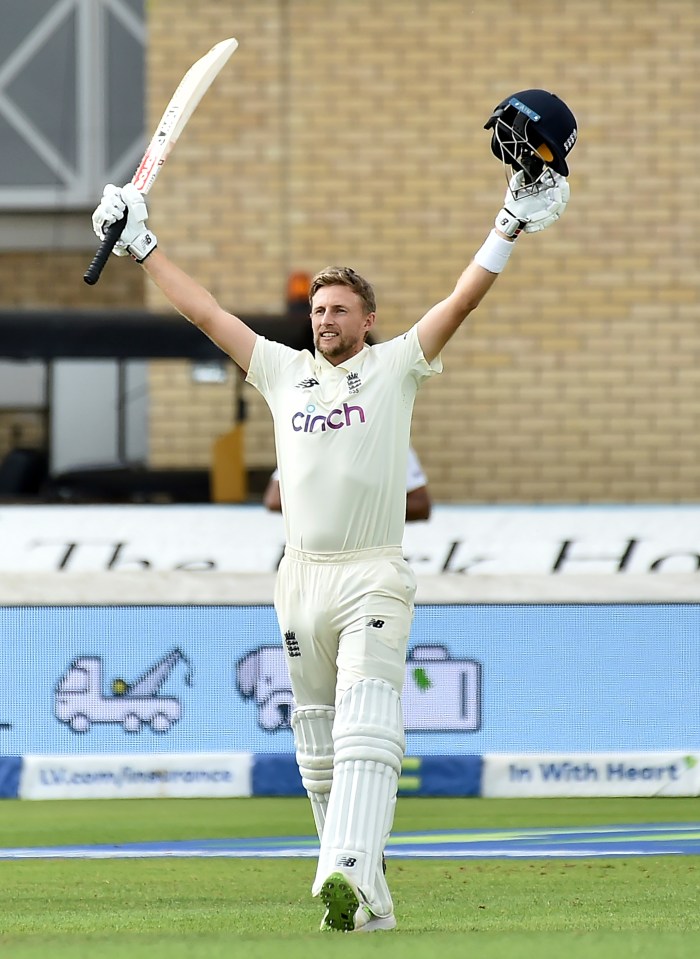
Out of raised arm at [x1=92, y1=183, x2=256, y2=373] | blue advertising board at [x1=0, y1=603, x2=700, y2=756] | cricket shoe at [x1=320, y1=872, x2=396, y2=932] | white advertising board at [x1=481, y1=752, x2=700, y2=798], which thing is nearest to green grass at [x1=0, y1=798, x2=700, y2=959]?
cricket shoe at [x1=320, y1=872, x2=396, y2=932]

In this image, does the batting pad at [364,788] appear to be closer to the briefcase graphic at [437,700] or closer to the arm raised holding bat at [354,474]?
→ the arm raised holding bat at [354,474]

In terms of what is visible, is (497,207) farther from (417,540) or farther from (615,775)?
(615,775)

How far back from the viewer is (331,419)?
504cm

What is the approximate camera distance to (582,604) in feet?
28.3

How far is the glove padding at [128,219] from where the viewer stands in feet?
17.4

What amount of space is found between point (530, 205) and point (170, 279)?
104 centimetres

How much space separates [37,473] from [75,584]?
13.2ft

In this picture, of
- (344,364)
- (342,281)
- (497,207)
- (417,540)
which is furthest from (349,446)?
Answer: (497,207)

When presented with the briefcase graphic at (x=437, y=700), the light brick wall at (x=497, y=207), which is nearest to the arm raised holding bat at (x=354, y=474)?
the briefcase graphic at (x=437, y=700)

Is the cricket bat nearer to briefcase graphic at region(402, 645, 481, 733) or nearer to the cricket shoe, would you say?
the cricket shoe

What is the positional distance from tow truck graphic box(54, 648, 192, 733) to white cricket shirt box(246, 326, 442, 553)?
3.56m

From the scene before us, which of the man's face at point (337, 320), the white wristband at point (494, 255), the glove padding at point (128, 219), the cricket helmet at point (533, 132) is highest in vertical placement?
the cricket helmet at point (533, 132)

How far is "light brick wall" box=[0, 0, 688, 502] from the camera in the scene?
13867 millimetres

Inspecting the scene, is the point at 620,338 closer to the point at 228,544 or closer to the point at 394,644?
the point at 228,544
